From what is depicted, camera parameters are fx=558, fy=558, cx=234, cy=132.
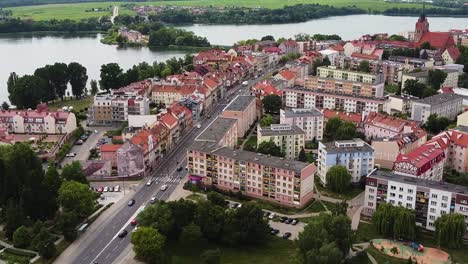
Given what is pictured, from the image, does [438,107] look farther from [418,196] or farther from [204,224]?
[204,224]

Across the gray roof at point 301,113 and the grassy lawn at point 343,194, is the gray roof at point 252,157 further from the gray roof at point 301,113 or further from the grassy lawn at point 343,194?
the gray roof at point 301,113

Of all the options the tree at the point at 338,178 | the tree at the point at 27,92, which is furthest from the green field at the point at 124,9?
the tree at the point at 338,178

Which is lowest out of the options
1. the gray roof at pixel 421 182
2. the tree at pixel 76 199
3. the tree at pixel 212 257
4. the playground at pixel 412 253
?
the playground at pixel 412 253

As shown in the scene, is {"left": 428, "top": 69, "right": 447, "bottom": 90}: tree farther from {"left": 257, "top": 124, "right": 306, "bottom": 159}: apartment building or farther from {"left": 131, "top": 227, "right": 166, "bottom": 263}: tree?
{"left": 131, "top": 227, "right": 166, "bottom": 263}: tree

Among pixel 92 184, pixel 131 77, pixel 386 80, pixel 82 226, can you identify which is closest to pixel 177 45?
pixel 131 77

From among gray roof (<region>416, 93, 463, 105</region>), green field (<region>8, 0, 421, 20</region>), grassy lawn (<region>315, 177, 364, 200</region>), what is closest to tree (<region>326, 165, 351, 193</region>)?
grassy lawn (<region>315, 177, 364, 200</region>)

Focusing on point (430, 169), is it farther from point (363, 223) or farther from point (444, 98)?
point (444, 98)
